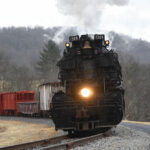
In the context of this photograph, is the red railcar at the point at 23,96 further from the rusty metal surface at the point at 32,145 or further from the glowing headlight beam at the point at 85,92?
the rusty metal surface at the point at 32,145

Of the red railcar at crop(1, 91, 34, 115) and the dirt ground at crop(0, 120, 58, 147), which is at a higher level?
the red railcar at crop(1, 91, 34, 115)

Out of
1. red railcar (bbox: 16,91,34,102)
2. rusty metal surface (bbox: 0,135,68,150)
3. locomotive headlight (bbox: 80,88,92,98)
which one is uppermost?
locomotive headlight (bbox: 80,88,92,98)

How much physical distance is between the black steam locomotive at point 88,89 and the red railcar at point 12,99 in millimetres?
19327

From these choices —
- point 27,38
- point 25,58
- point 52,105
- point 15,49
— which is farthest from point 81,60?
point 27,38

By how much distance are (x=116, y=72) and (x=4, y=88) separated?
4979 centimetres

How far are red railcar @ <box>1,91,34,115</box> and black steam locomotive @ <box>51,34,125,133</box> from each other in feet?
63.4

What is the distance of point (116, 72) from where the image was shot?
11.1 m

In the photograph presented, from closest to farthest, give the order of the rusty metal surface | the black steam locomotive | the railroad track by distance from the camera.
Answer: the railroad track, the rusty metal surface, the black steam locomotive

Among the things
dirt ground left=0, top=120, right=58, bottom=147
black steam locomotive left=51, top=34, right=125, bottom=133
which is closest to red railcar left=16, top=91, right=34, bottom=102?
dirt ground left=0, top=120, right=58, bottom=147

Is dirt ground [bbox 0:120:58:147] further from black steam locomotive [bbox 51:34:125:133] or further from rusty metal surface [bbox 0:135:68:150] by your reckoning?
rusty metal surface [bbox 0:135:68:150]

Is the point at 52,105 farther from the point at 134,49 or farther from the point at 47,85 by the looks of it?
the point at 134,49

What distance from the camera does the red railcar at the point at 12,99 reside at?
29655 millimetres

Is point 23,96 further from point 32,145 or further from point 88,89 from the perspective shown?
point 32,145

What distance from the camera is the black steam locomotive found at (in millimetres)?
10289
